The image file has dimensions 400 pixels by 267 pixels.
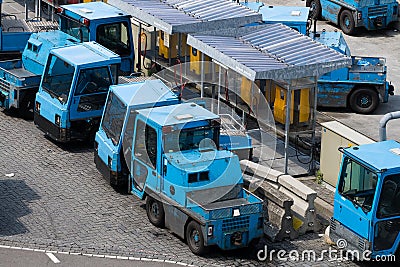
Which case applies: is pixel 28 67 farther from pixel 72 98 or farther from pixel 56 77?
pixel 72 98

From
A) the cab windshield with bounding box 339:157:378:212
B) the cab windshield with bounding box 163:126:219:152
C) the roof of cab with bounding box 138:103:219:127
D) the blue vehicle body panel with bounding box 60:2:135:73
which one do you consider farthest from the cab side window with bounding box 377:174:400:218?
the blue vehicle body panel with bounding box 60:2:135:73

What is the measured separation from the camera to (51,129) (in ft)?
79.0

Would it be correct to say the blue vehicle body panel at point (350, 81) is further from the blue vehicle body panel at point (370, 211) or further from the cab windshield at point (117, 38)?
the blue vehicle body panel at point (370, 211)

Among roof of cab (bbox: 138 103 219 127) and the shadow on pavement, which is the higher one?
roof of cab (bbox: 138 103 219 127)

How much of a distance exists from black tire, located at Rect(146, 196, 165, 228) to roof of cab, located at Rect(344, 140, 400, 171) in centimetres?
401

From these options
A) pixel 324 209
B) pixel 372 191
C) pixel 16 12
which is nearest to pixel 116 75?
pixel 324 209

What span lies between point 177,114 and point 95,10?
340 inches

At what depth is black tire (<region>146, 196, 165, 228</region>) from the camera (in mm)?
19750

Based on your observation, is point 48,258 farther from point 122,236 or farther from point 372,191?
point 372,191

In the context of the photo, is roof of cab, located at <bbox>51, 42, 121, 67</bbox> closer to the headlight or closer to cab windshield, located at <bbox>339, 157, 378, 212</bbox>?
the headlight

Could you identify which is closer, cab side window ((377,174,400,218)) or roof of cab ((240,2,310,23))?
cab side window ((377,174,400,218))

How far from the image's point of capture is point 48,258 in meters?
18.6

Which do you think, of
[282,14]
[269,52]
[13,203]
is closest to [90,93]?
[13,203]

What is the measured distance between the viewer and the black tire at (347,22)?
110 ft
